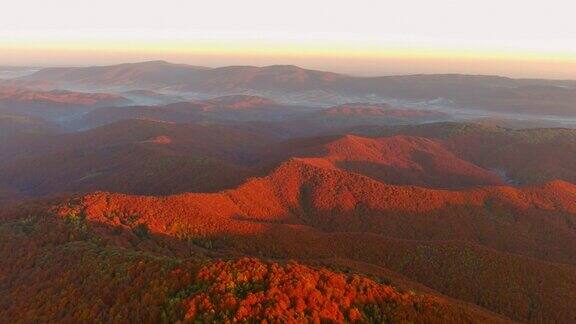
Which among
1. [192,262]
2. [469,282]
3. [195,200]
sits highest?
[192,262]

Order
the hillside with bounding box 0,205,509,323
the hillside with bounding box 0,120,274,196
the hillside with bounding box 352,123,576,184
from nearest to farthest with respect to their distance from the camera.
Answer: the hillside with bounding box 0,205,509,323
the hillside with bounding box 0,120,274,196
the hillside with bounding box 352,123,576,184

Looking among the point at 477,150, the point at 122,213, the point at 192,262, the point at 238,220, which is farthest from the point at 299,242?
the point at 477,150

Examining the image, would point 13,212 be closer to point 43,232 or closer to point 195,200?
point 43,232

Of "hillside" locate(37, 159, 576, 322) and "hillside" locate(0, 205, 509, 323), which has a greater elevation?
"hillside" locate(0, 205, 509, 323)

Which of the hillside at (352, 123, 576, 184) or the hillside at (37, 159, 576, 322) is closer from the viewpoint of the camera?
the hillside at (37, 159, 576, 322)

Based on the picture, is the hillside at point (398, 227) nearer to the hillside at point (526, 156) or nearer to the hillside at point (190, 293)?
the hillside at point (190, 293)

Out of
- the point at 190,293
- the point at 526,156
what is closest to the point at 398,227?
the point at 190,293

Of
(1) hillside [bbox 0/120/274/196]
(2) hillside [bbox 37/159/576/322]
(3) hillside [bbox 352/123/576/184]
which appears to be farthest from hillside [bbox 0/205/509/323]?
(3) hillside [bbox 352/123/576/184]

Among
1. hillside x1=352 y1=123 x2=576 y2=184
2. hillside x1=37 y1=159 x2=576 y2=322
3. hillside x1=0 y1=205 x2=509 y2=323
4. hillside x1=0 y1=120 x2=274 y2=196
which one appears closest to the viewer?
hillside x1=0 y1=205 x2=509 y2=323

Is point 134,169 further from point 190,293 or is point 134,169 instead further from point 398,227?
point 190,293

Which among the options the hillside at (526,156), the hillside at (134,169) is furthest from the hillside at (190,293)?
the hillside at (526,156)

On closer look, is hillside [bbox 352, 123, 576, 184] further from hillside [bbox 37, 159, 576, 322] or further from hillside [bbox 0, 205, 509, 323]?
hillside [bbox 0, 205, 509, 323]
